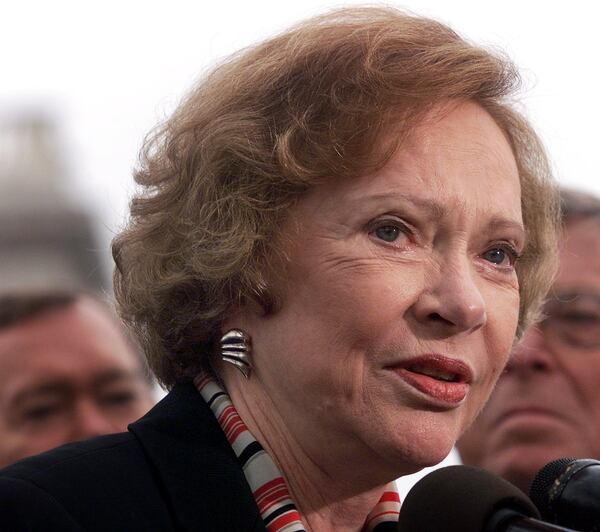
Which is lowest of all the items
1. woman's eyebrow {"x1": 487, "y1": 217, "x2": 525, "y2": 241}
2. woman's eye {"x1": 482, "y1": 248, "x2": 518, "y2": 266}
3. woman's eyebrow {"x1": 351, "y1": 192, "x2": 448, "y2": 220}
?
woman's eye {"x1": 482, "y1": 248, "x2": 518, "y2": 266}

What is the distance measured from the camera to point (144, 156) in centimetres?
398

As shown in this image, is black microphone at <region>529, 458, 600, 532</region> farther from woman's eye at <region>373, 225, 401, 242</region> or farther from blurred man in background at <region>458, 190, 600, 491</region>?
blurred man in background at <region>458, 190, 600, 491</region>

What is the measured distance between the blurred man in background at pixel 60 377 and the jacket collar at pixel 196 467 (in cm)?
168

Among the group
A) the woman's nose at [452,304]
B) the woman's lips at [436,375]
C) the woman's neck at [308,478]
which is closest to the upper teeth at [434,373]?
the woman's lips at [436,375]

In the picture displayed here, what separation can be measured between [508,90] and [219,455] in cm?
133

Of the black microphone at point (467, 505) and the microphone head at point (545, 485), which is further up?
the black microphone at point (467, 505)

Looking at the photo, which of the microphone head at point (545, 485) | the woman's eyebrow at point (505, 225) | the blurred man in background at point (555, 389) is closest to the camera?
the microphone head at point (545, 485)

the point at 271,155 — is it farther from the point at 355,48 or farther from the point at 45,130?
the point at 45,130

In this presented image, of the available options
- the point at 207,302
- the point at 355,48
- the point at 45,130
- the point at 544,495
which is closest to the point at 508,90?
the point at 355,48

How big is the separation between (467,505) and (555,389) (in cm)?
233

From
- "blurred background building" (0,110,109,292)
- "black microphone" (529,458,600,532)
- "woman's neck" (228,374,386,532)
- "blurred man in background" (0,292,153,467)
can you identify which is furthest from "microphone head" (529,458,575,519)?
"blurred background building" (0,110,109,292)

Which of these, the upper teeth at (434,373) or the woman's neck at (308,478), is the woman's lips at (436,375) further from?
the woman's neck at (308,478)

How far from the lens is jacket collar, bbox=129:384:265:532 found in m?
3.26

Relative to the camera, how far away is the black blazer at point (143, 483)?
10.1 feet
